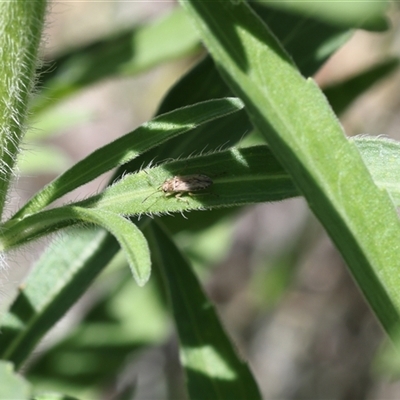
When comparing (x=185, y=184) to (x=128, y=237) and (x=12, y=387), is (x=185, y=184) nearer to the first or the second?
(x=128, y=237)

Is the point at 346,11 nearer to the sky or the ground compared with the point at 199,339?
nearer to the sky

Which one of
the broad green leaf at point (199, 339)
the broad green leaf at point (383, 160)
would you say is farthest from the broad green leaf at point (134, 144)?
the broad green leaf at point (199, 339)

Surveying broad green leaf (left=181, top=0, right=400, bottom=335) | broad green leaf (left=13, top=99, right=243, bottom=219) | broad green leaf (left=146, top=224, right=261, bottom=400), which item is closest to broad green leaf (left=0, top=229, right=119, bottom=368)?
broad green leaf (left=146, top=224, right=261, bottom=400)

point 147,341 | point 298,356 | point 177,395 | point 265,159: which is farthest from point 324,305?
point 265,159

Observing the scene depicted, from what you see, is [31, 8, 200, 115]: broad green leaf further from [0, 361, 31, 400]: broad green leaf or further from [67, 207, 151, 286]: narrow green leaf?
[0, 361, 31, 400]: broad green leaf

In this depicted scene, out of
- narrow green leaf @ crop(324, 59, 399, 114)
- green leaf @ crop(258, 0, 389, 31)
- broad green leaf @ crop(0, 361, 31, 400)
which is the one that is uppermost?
green leaf @ crop(258, 0, 389, 31)

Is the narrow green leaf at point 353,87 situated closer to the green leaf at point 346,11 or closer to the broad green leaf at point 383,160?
the green leaf at point 346,11

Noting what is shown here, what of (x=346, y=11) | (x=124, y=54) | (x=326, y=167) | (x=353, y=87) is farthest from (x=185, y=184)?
(x=124, y=54)
